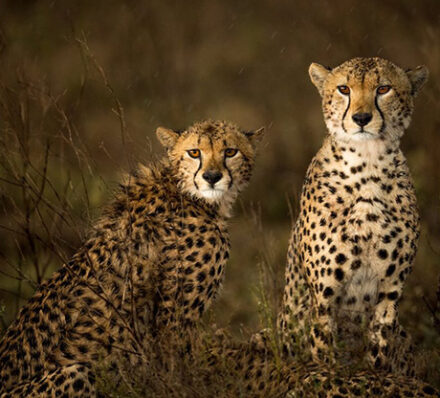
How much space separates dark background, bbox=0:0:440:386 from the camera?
6.60m

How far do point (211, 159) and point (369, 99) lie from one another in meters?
0.78

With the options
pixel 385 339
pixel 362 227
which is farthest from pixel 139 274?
pixel 385 339

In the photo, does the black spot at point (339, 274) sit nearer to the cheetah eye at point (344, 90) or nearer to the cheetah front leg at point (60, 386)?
the cheetah eye at point (344, 90)

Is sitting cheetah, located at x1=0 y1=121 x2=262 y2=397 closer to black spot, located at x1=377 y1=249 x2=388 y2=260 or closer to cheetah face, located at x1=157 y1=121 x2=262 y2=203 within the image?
cheetah face, located at x1=157 y1=121 x2=262 y2=203

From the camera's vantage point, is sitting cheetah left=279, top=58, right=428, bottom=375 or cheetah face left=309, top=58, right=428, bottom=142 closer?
cheetah face left=309, top=58, right=428, bottom=142

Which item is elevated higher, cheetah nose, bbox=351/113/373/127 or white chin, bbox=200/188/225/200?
cheetah nose, bbox=351/113/373/127

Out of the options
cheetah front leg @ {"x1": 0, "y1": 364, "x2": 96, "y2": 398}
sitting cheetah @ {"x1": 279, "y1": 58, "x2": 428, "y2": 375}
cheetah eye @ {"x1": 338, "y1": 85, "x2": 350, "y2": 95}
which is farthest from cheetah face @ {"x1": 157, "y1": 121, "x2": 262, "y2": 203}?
cheetah front leg @ {"x1": 0, "y1": 364, "x2": 96, "y2": 398}

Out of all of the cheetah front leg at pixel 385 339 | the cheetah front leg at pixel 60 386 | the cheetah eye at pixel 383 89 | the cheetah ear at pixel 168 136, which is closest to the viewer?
the cheetah front leg at pixel 60 386

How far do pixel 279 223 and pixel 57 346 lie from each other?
412 cm

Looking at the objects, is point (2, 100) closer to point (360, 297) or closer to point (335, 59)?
point (360, 297)

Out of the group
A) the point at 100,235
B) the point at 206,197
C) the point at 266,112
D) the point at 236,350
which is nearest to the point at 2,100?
the point at 100,235

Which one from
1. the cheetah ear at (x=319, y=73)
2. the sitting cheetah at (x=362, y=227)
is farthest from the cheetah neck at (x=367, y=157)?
the cheetah ear at (x=319, y=73)

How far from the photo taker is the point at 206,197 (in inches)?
161

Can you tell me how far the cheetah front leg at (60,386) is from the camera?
3.41 meters
